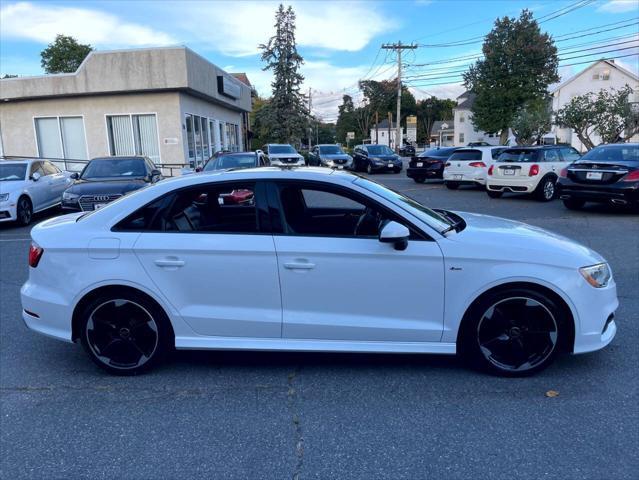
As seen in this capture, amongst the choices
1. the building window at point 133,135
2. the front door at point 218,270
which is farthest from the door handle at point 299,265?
the building window at point 133,135

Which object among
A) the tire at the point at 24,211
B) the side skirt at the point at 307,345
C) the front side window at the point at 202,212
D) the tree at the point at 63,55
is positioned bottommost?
the side skirt at the point at 307,345

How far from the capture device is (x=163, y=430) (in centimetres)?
316

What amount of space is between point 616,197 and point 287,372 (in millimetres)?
9791

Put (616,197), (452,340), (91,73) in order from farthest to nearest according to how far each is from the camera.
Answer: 1. (91,73)
2. (616,197)
3. (452,340)

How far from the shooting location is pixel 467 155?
18.0 m

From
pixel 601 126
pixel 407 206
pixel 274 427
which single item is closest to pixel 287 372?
pixel 274 427

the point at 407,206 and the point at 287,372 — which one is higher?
the point at 407,206

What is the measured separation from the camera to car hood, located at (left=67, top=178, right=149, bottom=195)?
10125mm

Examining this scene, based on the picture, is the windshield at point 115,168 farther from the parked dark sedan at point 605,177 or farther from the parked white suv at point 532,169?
the parked white suv at point 532,169

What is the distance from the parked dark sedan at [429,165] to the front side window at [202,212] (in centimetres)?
1803

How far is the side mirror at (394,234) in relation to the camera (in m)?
3.38

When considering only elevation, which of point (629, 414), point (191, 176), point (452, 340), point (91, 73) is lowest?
point (629, 414)

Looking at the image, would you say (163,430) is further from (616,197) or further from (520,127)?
(520,127)

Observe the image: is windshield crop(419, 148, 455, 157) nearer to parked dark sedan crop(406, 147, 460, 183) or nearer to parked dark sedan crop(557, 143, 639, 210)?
parked dark sedan crop(406, 147, 460, 183)
